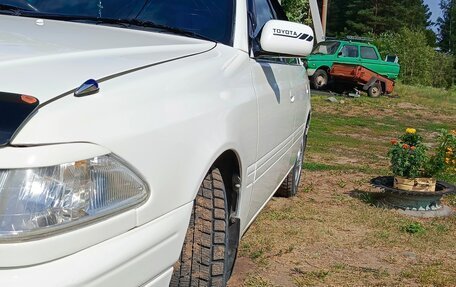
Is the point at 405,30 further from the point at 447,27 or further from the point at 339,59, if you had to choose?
the point at 447,27

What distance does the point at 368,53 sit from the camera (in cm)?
2300

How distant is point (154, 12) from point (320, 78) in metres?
19.7

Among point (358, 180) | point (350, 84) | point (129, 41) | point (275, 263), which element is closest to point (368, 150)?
point (358, 180)

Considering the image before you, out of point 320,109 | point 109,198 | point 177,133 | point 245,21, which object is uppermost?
point 245,21

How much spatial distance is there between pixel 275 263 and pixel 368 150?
6.15 metres

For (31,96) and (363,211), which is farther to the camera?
(363,211)

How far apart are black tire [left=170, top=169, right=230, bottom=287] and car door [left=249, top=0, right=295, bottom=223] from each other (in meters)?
0.60

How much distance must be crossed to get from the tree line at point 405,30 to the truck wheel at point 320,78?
6.17 feet

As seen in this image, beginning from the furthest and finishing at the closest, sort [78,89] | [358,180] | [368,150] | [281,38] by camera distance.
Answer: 1. [368,150]
2. [358,180]
3. [281,38]
4. [78,89]

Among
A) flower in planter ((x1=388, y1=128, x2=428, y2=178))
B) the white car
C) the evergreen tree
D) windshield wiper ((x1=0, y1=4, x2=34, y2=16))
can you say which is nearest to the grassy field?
flower in planter ((x1=388, y1=128, x2=428, y2=178))

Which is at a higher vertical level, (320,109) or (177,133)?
(177,133)

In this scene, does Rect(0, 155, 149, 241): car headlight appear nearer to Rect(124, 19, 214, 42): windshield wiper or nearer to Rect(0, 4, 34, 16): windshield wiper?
Rect(124, 19, 214, 42): windshield wiper

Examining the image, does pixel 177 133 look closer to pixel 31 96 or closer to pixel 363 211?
pixel 31 96

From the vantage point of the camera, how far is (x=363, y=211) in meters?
5.18
